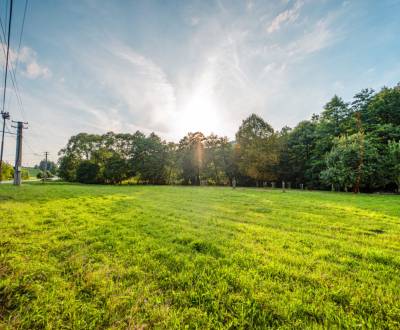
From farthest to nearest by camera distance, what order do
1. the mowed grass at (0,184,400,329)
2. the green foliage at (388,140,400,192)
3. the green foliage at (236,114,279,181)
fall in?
the green foliage at (236,114,279,181), the green foliage at (388,140,400,192), the mowed grass at (0,184,400,329)

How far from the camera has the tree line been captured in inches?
851

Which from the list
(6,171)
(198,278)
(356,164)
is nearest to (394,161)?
(356,164)

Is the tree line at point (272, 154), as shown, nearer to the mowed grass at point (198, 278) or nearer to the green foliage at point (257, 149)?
the green foliage at point (257, 149)

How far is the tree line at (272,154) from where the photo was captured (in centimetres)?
2162

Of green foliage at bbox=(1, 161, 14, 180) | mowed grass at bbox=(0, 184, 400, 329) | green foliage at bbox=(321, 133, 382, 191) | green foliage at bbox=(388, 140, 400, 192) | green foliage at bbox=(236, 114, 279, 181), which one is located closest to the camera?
mowed grass at bbox=(0, 184, 400, 329)

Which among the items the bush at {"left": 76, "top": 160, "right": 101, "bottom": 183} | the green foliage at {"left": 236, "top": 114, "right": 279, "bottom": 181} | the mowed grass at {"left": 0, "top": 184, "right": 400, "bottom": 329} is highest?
the green foliage at {"left": 236, "top": 114, "right": 279, "bottom": 181}

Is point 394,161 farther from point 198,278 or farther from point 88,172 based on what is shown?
point 88,172

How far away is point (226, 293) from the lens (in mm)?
2398

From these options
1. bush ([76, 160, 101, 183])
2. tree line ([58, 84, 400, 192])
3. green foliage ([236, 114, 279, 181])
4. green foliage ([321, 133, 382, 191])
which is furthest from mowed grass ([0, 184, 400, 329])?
bush ([76, 160, 101, 183])

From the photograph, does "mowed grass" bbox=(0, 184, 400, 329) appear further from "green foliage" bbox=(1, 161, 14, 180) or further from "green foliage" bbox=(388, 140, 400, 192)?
"green foliage" bbox=(1, 161, 14, 180)

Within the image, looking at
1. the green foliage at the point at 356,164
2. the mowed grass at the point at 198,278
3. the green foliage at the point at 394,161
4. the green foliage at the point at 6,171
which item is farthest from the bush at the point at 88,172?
the green foliage at the point at 394,161

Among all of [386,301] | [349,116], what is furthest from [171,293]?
[349,116]

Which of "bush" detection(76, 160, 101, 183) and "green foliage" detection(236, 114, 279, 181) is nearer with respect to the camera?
"green foliage" detection(236, 114, 279, 181)

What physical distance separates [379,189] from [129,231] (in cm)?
3342
